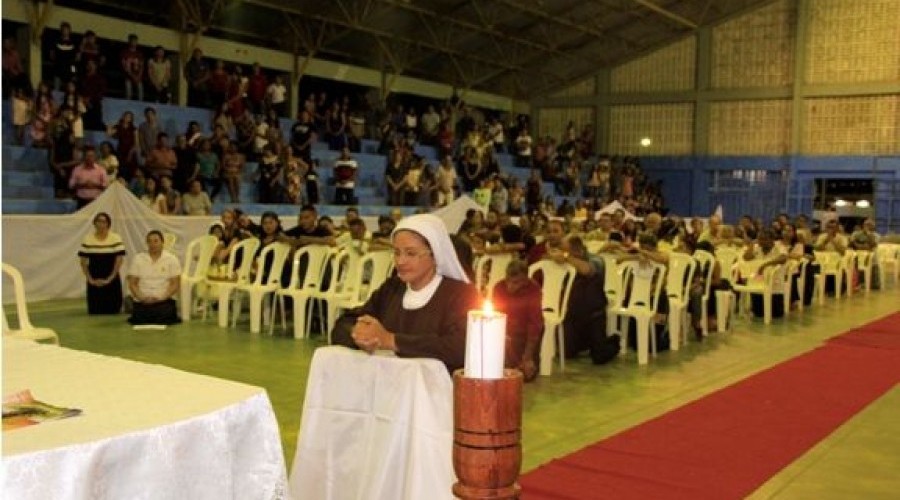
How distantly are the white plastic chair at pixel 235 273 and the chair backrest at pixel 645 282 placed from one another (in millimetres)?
3505

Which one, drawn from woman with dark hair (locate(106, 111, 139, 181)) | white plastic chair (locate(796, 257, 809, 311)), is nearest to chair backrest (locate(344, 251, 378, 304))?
woman with dark hair (locate(106, 111, 139, 181))

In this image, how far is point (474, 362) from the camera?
5.27ft

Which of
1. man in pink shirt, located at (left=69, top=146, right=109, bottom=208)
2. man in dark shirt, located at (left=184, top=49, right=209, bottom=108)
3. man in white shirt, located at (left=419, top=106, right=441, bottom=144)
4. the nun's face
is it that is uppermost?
man in dark shirt, located at (left=184, top=49, right=209, bottom=108)

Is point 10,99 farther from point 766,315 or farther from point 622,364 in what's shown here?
point 766,315

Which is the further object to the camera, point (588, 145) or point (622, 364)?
point (588, 145)

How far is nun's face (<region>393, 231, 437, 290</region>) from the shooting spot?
3.31m

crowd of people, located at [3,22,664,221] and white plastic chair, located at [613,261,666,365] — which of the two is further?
crowd of people, located at [3,22,664,221]

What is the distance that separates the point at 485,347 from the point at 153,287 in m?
7.45

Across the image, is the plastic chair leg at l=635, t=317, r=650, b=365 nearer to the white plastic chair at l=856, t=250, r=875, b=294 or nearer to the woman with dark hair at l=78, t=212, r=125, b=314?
the woman with dark hair at l=78, t=212, r=125, b=314

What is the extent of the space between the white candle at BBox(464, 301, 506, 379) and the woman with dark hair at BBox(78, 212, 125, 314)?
27.1 ft

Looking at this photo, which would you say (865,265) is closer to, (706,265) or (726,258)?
(726,258)

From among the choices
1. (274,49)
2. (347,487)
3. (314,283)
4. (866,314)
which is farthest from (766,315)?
(274,49)


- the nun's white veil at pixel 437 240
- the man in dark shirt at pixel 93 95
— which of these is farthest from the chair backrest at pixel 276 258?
the man in dark shirt at pixel 93 95

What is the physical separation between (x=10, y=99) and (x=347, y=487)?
399 inches
